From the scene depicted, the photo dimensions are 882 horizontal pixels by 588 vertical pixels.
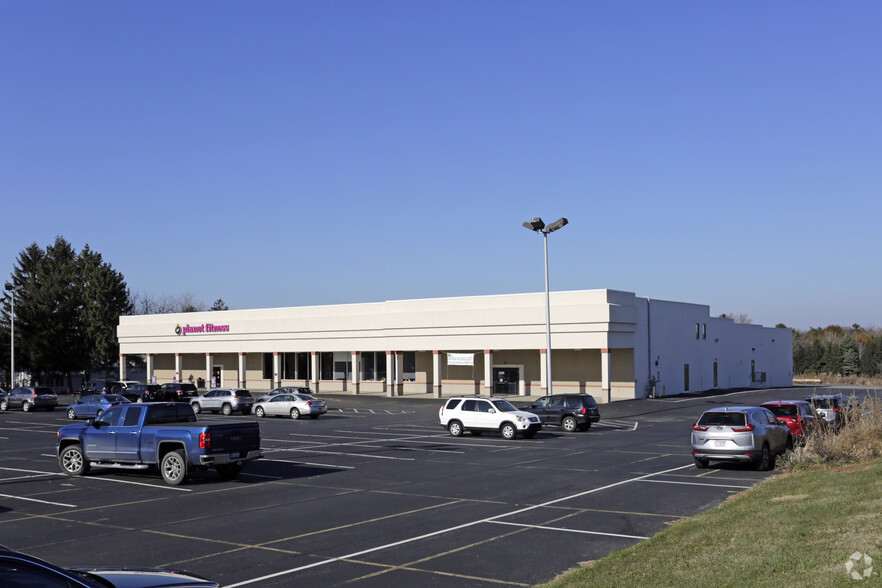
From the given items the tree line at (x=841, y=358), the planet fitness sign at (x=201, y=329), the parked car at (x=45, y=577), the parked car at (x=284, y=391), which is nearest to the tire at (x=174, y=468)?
the parked car at (x=45, y=577)

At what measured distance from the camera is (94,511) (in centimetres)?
1590

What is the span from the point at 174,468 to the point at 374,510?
248 inches

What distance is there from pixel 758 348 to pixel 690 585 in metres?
74.5

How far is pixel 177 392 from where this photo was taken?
5309 cm

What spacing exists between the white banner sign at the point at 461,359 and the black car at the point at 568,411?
877 inches

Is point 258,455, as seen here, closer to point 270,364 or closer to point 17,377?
point 270,364

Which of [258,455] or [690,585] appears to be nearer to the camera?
[690,585]

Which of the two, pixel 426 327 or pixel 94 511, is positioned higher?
pixel 426 327

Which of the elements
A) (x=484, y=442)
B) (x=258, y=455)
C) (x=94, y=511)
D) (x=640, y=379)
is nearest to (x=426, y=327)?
(x=640, y=379)

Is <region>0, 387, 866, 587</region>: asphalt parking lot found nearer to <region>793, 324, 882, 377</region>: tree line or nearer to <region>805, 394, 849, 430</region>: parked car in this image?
<region>805, 394, 849, 430</region>: parked car

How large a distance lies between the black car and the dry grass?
45.2 feet

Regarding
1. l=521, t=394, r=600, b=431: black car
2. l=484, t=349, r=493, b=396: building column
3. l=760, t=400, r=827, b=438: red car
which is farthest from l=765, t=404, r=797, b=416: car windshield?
l=484, t=349, r=493, b=396: building column

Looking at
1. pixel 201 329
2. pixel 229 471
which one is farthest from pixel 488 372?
pixel 229 471

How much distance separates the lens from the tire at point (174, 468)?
19.3 meters
